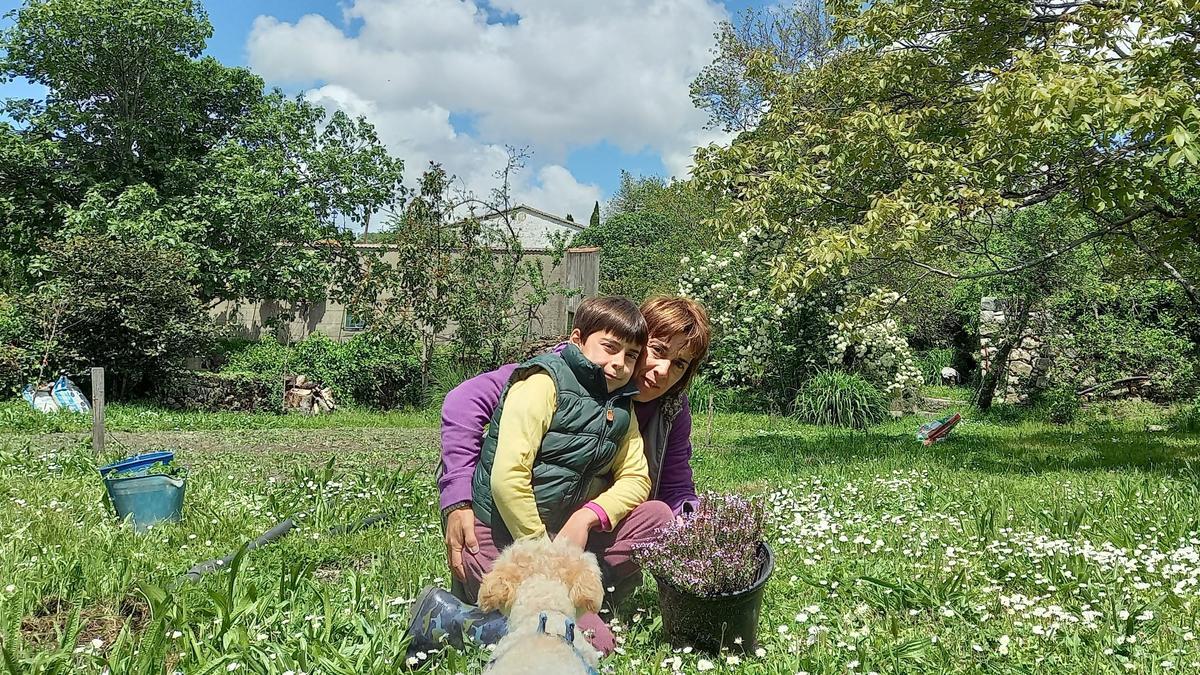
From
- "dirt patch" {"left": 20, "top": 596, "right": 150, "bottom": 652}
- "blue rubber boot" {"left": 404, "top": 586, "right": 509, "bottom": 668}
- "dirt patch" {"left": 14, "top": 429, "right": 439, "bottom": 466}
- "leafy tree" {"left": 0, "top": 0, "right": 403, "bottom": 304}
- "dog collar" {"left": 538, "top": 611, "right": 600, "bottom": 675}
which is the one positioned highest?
"leafy tree" {"left": 0, "top": 0, "right": 403, "bottom": 304}

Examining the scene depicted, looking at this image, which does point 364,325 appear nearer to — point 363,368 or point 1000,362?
point 363,368

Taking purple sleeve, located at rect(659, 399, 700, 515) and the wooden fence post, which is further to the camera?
the wooden fence post

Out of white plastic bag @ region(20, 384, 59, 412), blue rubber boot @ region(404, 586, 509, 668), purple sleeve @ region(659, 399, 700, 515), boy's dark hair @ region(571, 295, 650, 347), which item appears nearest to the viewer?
blue rubber boot @ region(404, 586, 509, 668)

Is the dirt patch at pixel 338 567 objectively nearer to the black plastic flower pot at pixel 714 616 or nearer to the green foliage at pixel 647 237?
the black plastic flower pot at pixel 714 616

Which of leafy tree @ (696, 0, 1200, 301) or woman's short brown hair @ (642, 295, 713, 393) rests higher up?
leafy tree @ (696, 0, 1200, 301)

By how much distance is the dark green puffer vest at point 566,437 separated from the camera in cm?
252

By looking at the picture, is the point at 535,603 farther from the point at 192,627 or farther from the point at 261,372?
the point at 261,372

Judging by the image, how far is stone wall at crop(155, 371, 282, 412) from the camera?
13023 mm

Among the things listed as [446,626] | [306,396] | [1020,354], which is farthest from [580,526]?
[1020,354]

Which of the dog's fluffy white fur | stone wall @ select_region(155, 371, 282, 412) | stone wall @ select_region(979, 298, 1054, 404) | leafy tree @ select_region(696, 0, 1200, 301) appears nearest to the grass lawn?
the dog's fluffy white fur

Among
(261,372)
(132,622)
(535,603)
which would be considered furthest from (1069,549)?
(261,372)

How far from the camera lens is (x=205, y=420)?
1158cm

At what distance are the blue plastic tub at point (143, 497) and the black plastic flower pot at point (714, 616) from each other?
3.00 metres

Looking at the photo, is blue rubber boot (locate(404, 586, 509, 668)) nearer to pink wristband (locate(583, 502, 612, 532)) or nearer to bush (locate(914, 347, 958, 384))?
pink wristband (locate(583, 502, 612, 532))
